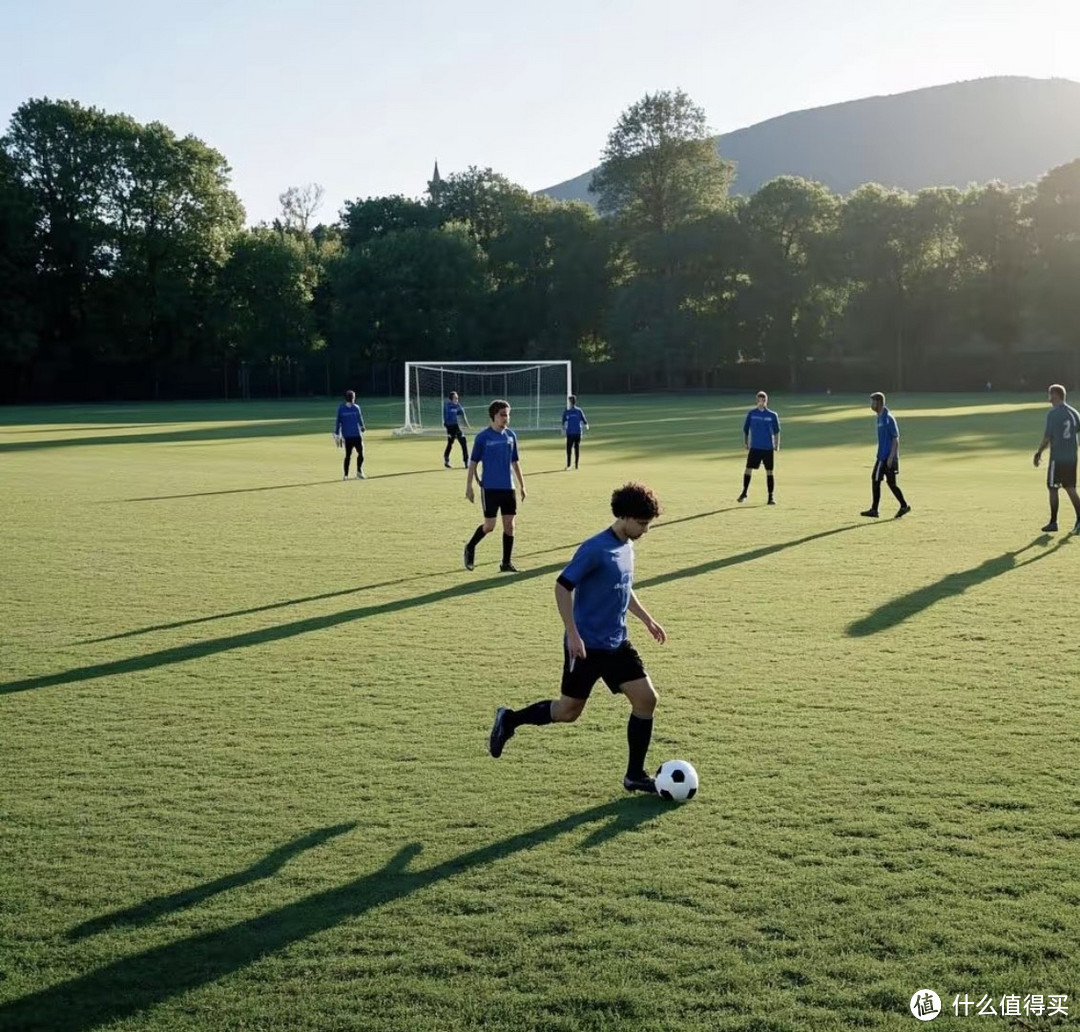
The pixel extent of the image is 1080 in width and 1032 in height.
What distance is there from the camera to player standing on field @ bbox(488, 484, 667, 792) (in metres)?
6.51

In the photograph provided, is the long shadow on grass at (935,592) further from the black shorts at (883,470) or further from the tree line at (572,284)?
the tree line at (572,284)

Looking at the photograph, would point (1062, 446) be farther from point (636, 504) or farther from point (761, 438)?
point (636, 504)

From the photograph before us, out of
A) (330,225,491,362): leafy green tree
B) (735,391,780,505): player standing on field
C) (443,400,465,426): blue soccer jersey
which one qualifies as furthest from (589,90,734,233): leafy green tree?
(735,391,780,505): player standing on field

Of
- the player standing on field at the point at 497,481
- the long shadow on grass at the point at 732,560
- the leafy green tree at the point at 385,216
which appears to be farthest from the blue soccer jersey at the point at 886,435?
the leafy green tree at the point at 385,216

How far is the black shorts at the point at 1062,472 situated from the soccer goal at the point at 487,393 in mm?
35669

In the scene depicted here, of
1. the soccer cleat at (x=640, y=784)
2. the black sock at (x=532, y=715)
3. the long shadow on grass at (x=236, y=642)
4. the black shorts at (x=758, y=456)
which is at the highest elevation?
the black shorts at (x=758, y=456)

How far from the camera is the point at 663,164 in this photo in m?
88.8

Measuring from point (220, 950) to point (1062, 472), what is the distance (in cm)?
1541

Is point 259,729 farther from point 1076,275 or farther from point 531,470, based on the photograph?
point 1076,275

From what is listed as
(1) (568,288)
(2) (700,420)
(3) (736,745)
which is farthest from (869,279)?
(3) (736,745)

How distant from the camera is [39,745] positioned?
787 centimetres

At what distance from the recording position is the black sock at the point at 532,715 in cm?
731

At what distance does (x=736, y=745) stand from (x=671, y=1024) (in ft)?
11.2

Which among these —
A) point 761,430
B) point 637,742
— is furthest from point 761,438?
point 637,742
